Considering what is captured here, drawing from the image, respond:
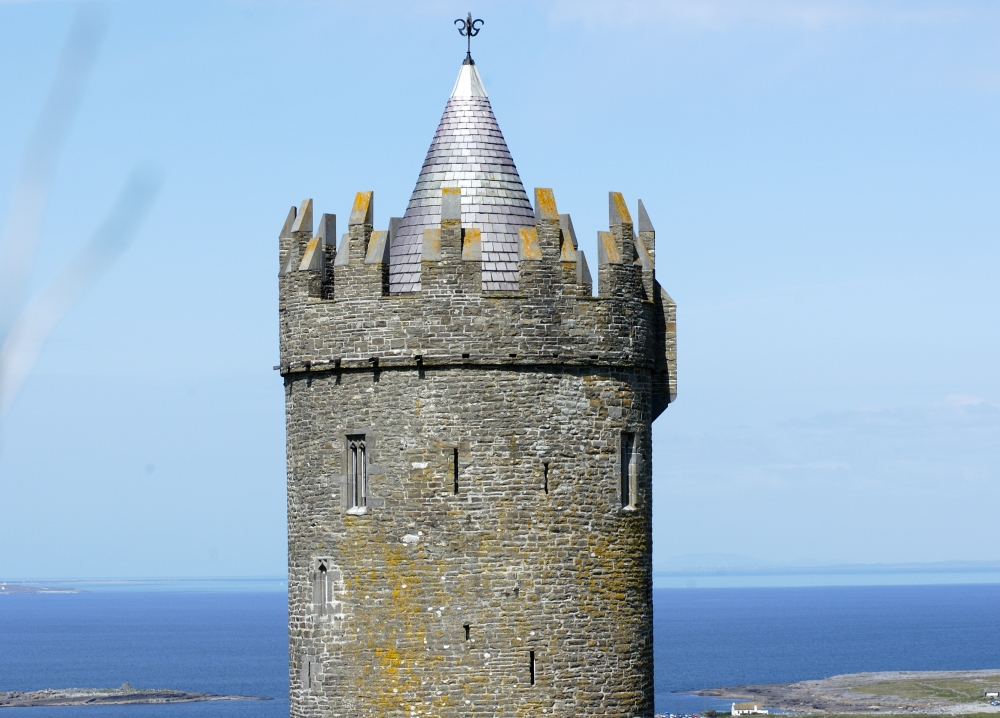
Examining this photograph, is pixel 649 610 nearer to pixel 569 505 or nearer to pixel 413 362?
pixel 569 505

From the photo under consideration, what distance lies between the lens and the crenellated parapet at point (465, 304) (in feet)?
63.4

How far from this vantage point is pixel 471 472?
19.3 metres

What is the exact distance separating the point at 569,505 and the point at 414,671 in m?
2.76
